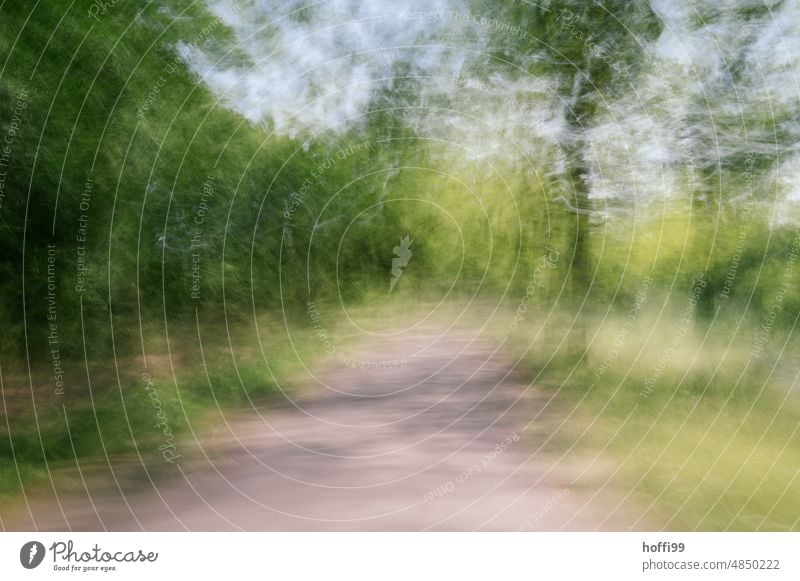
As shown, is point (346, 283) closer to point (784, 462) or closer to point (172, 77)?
point (172, 77)

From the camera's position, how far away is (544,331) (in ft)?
8.86

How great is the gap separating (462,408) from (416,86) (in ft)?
4.50

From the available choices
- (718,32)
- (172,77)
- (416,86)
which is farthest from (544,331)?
(172,77)

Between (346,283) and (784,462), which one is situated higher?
(346,283)

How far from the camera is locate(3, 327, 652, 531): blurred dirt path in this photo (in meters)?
2.61

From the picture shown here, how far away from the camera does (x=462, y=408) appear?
8.79 ft

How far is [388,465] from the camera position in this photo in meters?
2.66

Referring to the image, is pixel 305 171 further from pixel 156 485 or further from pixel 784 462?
pixel 784 462

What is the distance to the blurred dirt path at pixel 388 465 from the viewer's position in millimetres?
2609

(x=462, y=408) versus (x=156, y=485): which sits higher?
(x=462, y=408)

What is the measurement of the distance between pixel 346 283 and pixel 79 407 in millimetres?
1209
